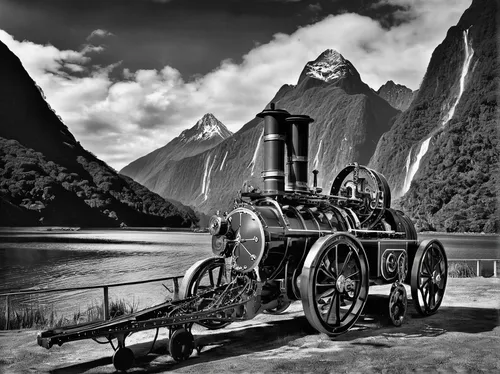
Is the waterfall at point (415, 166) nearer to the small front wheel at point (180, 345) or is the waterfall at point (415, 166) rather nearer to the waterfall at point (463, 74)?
the waterfall at point (463, 74)

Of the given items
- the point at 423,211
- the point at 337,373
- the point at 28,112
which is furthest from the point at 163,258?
the point at 28,112

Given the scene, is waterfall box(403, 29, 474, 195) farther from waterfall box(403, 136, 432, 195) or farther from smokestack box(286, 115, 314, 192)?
smokestack box(286, 115, 314, 192)

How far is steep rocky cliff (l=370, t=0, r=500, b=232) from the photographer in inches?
3935

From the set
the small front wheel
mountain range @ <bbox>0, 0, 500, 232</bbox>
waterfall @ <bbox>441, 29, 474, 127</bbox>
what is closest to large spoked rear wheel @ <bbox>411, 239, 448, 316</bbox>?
the small front wheel

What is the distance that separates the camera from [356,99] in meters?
129

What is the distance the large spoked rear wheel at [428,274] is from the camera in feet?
34.9

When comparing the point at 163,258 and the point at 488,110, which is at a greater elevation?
the point at 488,110

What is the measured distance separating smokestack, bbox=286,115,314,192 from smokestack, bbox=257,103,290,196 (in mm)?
348

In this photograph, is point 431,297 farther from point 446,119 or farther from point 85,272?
point 446,119

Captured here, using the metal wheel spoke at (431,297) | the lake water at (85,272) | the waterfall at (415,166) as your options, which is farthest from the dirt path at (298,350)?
the waterfall at (415,166)

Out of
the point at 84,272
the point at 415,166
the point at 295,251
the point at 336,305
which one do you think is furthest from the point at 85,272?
the point at 415,166

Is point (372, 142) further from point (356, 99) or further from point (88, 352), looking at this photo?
point (88, 352)

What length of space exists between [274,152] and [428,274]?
4.67 metres

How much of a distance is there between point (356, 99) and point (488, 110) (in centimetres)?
3099
